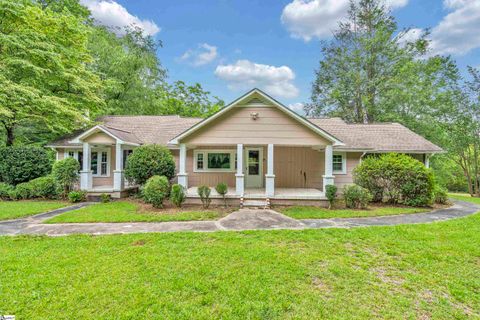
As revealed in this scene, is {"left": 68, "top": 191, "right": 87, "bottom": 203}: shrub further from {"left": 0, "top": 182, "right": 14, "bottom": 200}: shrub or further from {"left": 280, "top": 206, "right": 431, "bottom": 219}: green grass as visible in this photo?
{"left": 280, "top": 206, "right": 431, "bottom": 219}: green grass

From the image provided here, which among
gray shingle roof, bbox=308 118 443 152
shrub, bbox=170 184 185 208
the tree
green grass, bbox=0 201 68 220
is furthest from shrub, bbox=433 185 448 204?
the tree

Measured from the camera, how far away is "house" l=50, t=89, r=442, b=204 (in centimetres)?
1055

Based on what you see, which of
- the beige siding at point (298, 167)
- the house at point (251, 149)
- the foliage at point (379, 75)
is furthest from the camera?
the foliage at point (379, 75)

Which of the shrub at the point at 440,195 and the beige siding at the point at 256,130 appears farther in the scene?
the shrub at the point at 440,195

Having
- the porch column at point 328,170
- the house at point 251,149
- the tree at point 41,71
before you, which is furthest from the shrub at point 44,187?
the porch column at point 328,170

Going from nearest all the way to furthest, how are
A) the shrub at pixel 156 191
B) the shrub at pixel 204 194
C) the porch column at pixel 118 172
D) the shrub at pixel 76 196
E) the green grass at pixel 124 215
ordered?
the green grass at pixel 124 215, the shrub at pixel 156 191, the shrub at pixel 204 194, the shrub at pixel 76 196, the porch column at pixel 118 172

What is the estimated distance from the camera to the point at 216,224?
293 inches

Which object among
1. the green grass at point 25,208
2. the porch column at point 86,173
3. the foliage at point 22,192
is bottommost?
the green grass at point 25,208

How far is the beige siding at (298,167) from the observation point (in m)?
13.2

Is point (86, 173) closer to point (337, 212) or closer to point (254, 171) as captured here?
point (254, 171)

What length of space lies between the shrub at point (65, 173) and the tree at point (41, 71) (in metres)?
2.82

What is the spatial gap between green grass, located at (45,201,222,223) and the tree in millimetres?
7078

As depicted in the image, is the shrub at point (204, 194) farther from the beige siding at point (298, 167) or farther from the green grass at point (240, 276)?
the beige siding at point (298, 167)

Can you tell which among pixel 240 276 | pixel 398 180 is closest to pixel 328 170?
pixel 398 180
